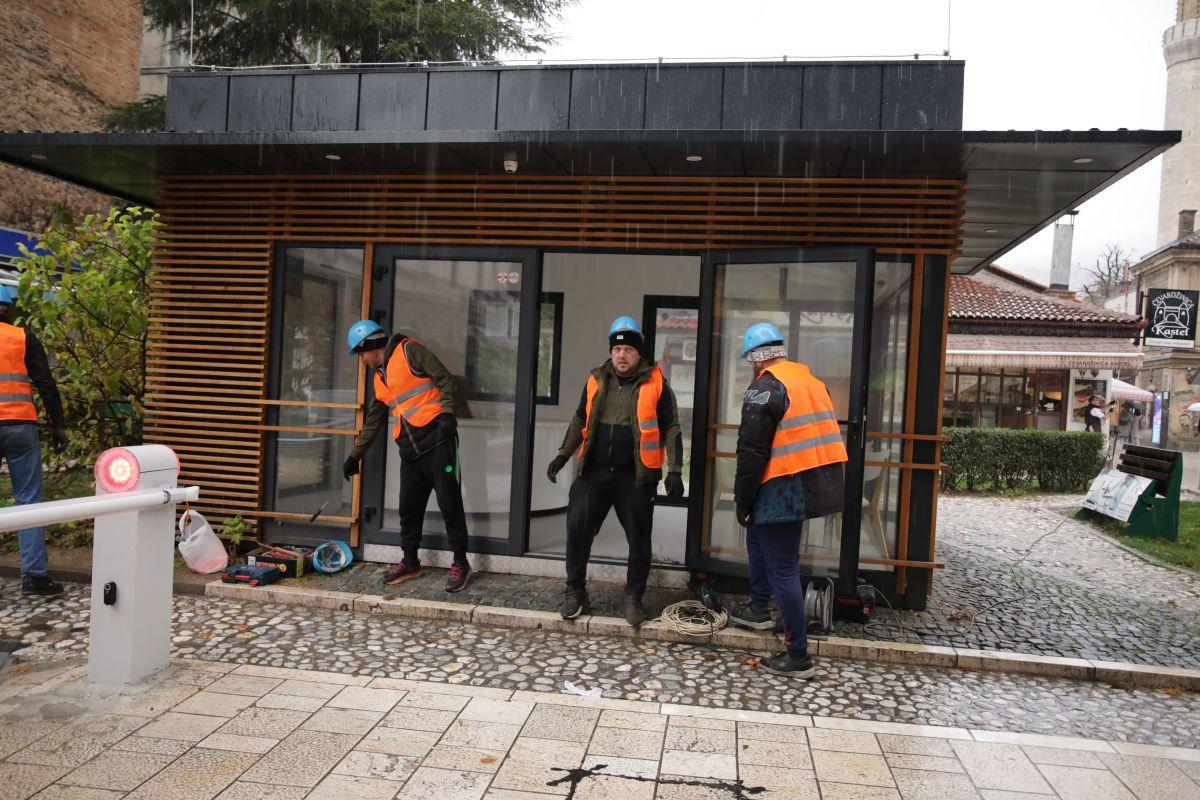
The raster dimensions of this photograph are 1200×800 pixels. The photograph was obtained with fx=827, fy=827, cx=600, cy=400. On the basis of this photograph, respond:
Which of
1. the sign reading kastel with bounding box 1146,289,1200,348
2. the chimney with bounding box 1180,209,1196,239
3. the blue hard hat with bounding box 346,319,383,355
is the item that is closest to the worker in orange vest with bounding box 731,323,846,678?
the blue hard hat with bounding box 346,319,383,355

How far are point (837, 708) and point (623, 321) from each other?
266 cm

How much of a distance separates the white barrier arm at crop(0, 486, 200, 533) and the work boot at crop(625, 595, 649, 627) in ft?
8.80

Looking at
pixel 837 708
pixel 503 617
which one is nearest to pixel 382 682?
pixel 503 617

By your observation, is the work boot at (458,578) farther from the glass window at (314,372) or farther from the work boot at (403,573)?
the glass window at (314,372)

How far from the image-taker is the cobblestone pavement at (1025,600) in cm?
536

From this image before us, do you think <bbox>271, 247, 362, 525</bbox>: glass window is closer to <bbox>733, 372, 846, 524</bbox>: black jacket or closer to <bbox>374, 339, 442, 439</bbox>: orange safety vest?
<bbox>374, 339, 442, 439</bbox>: orange safety vest

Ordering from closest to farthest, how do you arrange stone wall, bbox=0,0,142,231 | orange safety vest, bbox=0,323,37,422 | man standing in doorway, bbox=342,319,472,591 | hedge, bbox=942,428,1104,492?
orange safety vest, bbox=0,323,37,422 → man standing in doorway, bbox=342,319,472,591 → hedge, bbox=942,428,1104,492 → stone wall, bbox=0,0,142,231

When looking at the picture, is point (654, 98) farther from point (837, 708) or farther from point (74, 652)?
point (74, 652)

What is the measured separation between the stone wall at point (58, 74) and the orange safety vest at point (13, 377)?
1462cm

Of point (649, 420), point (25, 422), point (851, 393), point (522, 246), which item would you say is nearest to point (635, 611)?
point (649, 420)

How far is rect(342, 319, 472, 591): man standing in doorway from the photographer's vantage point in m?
5.98

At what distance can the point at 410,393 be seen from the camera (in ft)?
19.6

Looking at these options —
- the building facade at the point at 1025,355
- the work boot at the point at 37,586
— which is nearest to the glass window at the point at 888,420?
the work boot at the point at 37,586

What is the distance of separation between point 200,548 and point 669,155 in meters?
4.45
